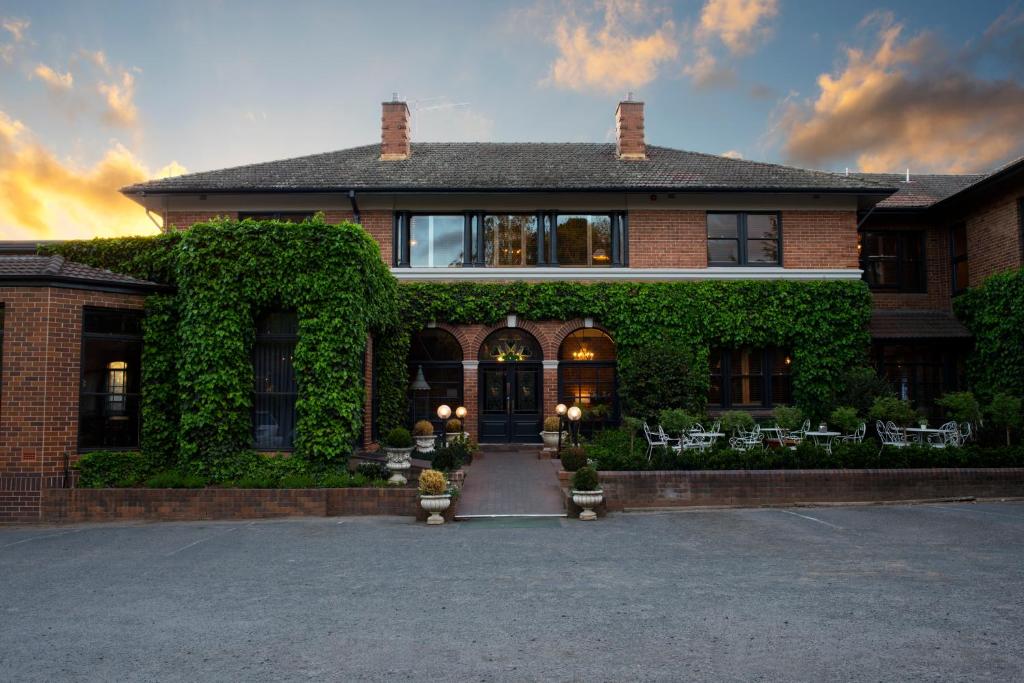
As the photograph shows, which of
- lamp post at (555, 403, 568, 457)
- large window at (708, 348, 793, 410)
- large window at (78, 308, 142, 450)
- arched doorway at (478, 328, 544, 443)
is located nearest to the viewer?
large window at (78, 308, 142, 450)

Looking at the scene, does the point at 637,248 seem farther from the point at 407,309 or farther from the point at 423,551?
the point at 423,551

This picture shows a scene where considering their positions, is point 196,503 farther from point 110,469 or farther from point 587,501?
point 587,501

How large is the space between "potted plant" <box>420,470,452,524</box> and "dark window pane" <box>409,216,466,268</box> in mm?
9055

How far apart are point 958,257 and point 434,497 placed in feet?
57.0

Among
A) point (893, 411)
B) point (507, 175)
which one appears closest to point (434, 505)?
point (893, 411)

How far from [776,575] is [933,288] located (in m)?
16.3

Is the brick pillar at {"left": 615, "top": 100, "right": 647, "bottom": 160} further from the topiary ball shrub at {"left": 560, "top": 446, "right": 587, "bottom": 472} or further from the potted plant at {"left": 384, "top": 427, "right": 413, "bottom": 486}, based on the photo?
the potted plant at {"left": 384, "top": 427, "right": 413, "bottom": 486}

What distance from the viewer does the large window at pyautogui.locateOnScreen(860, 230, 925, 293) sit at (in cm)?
2038

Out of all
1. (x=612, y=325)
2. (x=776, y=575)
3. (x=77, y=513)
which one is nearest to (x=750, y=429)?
(x=612, y=325)

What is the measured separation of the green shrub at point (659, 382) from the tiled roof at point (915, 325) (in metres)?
6.24

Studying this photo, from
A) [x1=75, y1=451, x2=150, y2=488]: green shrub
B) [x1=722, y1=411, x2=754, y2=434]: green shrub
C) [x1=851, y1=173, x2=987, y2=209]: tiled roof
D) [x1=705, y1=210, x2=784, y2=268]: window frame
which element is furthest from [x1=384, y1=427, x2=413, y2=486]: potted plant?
[x1=851, y1=173, x2=987, y2=209]: tiled roof

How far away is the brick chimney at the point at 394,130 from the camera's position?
822 inches

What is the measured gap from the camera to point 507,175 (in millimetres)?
18984

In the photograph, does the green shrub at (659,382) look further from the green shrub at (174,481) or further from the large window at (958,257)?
the green shrub at (174,481)
